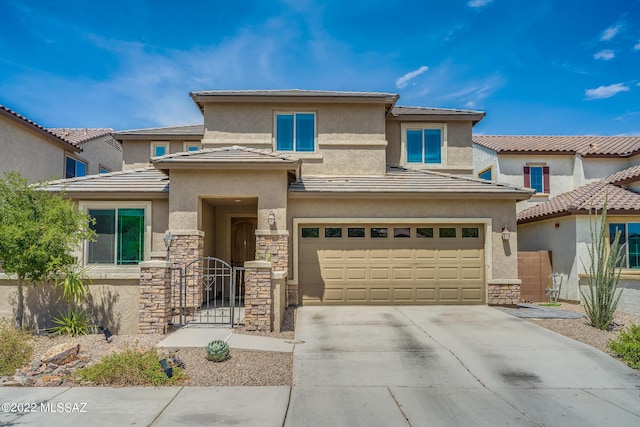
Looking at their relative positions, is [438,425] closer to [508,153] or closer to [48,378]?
[48,378]

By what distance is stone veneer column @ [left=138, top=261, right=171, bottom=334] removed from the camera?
9148mm

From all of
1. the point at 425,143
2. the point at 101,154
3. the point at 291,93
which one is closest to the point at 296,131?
the point at 291,93

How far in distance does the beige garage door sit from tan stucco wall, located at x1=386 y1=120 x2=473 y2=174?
3.81m

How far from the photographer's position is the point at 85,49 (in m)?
15.7

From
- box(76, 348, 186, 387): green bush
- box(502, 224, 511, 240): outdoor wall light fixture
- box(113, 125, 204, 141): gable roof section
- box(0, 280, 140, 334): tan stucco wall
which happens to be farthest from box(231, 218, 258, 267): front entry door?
box(502, 224, 511, 240): outdoor wall light fixture

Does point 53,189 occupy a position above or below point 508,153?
below

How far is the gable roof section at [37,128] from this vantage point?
15203 mm

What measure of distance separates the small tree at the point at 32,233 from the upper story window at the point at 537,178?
20130mm

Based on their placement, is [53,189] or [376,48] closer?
[53,189]

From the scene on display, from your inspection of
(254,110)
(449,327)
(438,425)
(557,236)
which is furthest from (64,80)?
(557,236)

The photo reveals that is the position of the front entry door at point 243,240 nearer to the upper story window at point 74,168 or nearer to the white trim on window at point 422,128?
the white trim on window at point 422,128

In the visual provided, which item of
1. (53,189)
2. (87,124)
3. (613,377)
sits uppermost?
(87,124)

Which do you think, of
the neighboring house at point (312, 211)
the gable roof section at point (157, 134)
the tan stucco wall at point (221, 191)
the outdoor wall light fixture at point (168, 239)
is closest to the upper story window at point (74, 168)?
the gable roof section at point (157, 134)

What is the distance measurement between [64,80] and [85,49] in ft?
10.5
